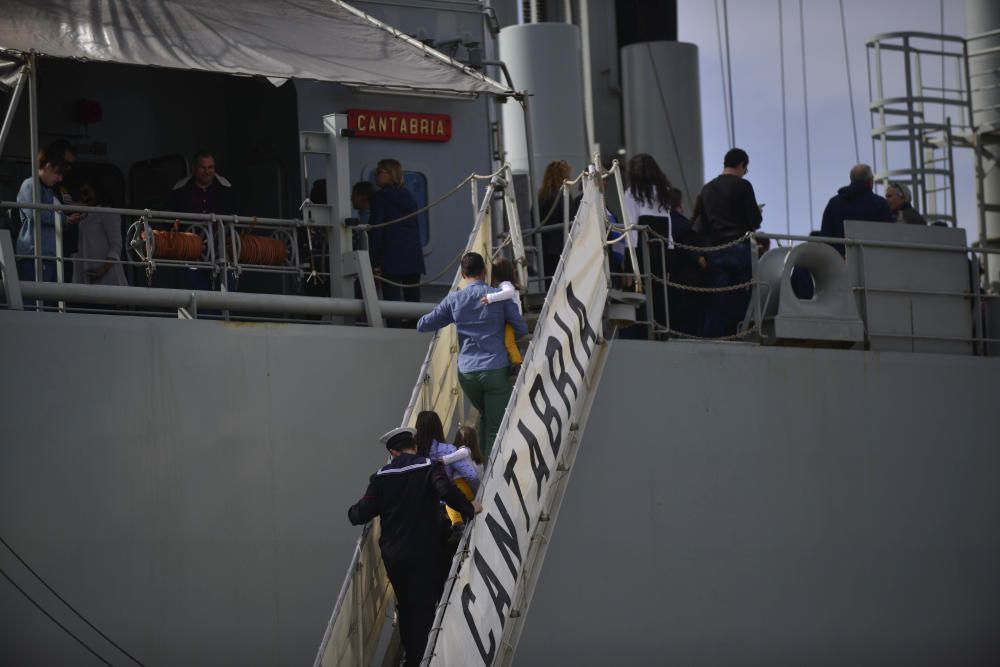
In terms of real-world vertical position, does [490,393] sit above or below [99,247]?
below

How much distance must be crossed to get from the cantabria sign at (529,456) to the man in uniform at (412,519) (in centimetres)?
18

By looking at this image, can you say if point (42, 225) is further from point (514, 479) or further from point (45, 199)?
point (514, 479)

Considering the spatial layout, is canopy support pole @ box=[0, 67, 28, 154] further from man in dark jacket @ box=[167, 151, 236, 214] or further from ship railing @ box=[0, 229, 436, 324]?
man in dark jacket @ box=[167, 151, 236, 214]

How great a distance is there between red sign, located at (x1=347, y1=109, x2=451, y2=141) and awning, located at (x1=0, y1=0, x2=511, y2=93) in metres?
0.38

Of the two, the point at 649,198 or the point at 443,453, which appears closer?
the point at 443,453

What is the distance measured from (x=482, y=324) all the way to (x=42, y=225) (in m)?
3.67

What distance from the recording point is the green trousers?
386 inches

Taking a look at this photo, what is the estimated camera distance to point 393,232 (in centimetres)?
1282

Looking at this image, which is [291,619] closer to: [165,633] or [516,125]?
[165,633]

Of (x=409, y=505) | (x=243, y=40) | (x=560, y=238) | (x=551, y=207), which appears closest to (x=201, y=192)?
(x=243, y=40)

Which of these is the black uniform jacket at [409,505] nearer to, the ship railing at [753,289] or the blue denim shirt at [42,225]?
the ship railing at [753,289]

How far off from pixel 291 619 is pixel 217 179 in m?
3.34

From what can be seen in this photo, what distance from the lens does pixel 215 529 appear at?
436 inches

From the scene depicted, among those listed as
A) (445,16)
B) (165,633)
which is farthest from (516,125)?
(165,633)
